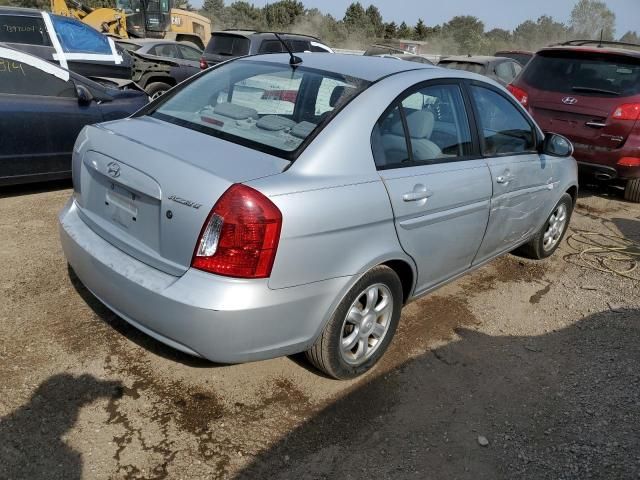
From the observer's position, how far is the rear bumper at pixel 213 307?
91.8 inches

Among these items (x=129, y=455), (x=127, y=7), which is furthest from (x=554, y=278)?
(x=127, y=7)

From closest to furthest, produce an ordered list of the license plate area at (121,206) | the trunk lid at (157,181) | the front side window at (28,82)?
the trunk lid at (157,181)
the license plate area at (121,206)
the front side window at (28,82)

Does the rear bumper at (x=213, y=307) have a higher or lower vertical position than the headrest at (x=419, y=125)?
lower

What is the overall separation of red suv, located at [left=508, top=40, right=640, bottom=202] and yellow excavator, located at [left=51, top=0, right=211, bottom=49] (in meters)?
12.7

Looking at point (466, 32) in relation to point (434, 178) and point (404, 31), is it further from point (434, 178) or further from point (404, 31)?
point (434, 178)

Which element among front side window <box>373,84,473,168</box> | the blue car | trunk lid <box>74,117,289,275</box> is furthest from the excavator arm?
front side window <box>373,84,473,168</box>

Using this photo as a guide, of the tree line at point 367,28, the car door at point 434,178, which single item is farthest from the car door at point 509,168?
the tree line at point 367,28

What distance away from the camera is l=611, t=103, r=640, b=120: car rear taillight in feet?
20.4

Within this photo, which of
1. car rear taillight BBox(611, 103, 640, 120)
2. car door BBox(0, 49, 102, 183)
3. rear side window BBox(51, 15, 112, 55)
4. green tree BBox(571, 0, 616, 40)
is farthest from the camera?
green tree BBox(571, 0, 616, 40)

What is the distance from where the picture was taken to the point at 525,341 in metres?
3.67

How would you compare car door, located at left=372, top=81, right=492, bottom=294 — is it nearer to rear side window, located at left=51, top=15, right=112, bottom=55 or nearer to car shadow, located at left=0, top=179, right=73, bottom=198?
car shadow, located at left=0, top=179, right=73, bottom=198

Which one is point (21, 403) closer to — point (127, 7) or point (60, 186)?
point (60, 186)

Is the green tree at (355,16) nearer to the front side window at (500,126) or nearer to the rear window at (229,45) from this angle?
the rear window at (229,45)

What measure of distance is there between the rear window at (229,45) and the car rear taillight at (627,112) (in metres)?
6.35
